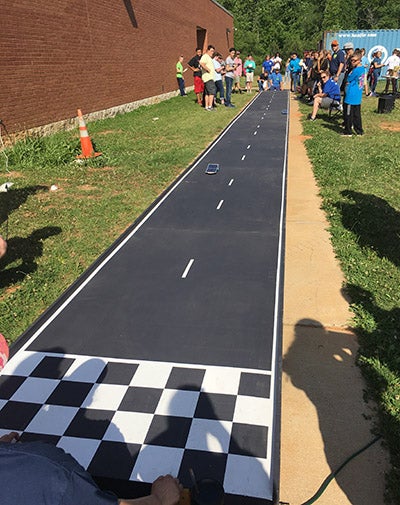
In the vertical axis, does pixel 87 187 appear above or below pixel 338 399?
above

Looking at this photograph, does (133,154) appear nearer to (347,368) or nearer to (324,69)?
(347,368)

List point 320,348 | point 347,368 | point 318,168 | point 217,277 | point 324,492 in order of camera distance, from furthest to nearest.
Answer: point 318,168 → point 217,277 → point 320,348 → point 347,368 → point 324,492

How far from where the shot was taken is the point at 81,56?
12.6 metres

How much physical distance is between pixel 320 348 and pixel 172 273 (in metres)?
1.83

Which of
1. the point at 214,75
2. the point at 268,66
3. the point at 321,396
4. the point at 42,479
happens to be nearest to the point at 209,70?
the point at 214,75

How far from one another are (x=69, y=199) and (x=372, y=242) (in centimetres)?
493

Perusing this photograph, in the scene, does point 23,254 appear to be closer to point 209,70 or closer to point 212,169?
point 212,169

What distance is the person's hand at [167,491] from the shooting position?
1.64 meters

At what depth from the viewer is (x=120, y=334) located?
3.44m

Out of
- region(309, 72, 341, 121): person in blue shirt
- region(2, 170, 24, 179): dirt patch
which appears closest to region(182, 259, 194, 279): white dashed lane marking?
region(2, 170, 24, 179): dirt patch

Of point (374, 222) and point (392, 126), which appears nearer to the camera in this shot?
point (374, 222)

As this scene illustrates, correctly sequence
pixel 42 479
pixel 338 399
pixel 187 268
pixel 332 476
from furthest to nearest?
pixel 187 268
pixel 338 399
pixel 332 476
pixel 42 479

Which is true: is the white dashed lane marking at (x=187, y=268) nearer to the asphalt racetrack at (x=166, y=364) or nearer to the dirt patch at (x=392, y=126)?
the asphalt racetrack at (x=166, y=364)

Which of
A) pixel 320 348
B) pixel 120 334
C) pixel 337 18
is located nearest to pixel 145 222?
pixel 120 334
